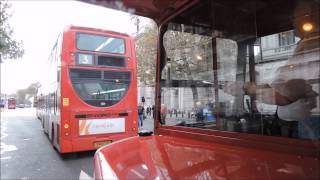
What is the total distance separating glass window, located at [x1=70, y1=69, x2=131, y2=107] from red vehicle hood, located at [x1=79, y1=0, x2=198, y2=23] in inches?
215

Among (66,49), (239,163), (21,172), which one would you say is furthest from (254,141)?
(66,49)

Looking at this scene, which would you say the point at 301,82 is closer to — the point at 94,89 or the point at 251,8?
the point at 251,8

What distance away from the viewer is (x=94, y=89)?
25.4ft

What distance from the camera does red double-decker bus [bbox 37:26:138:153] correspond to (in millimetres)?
7316

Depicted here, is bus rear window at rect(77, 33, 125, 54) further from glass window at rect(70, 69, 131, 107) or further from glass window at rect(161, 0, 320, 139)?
glass window at rect(161, 0, 320, 139)

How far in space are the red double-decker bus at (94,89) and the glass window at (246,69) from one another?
548 centimetres

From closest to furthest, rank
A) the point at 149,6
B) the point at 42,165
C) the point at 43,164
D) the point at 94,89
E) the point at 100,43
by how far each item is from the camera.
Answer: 1. the point at 149,6
2. the point at 42,165
3. the point at 43,164
4. the point at 94,89
5. the point at 100,43

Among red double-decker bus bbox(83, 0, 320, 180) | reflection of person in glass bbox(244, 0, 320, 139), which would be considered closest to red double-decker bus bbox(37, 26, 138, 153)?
red double-decker bus bbox(83, 0, 320, 180)

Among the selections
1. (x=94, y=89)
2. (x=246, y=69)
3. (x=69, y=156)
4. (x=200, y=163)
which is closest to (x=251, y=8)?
(x=246, y=69)

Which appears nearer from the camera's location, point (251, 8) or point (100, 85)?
point (251, 8)

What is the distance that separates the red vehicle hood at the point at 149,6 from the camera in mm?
1838

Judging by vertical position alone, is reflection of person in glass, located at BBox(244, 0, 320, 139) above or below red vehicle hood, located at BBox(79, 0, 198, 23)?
below

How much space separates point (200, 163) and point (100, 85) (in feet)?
21.9

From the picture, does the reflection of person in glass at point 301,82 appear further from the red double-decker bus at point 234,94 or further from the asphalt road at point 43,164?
the asphalt road at point 43,164
